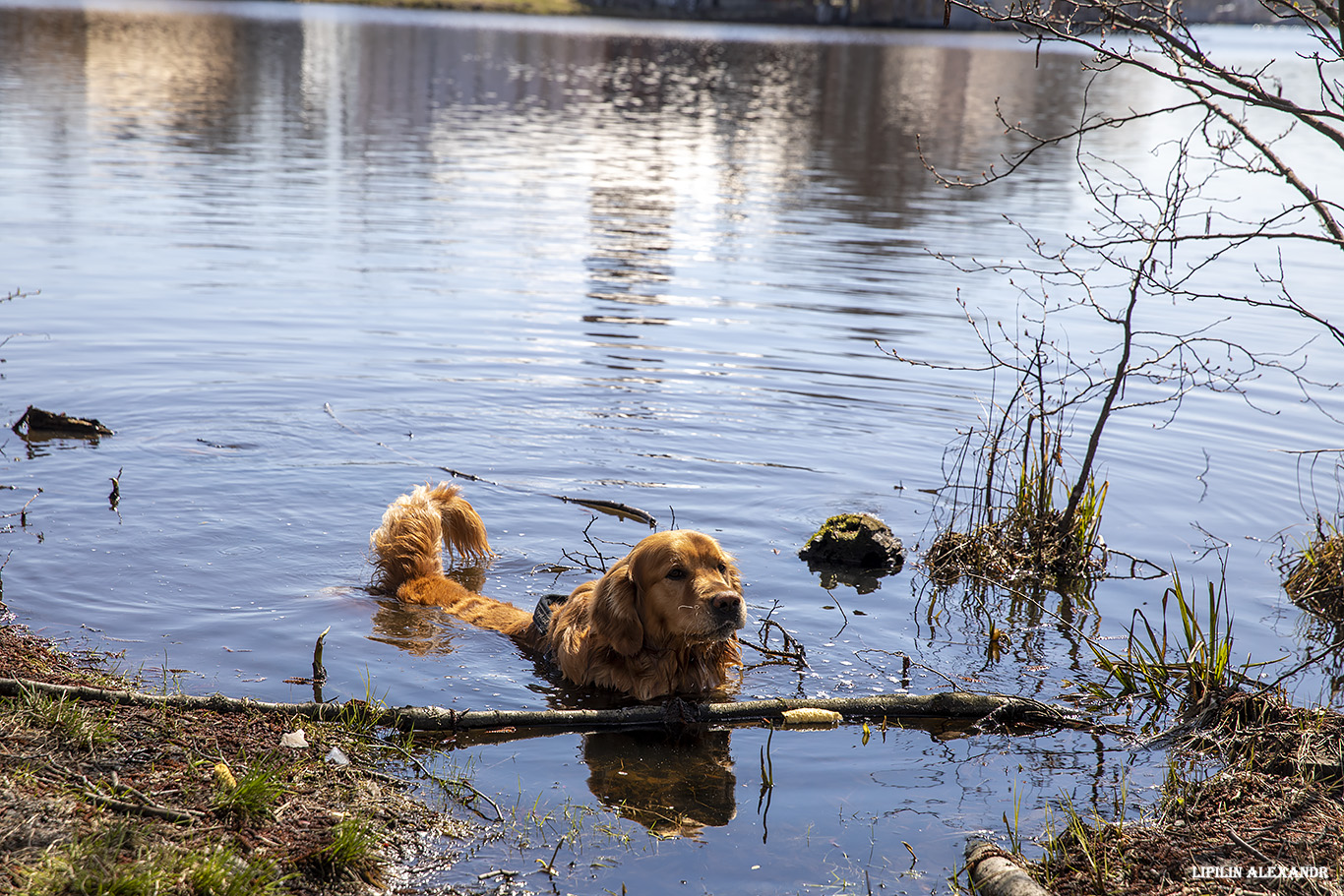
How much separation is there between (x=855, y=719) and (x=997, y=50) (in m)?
103

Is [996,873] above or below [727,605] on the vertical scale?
below

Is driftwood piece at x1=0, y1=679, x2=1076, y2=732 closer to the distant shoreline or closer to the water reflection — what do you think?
the water reflection

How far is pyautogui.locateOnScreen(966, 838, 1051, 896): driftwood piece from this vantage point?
4.01 m

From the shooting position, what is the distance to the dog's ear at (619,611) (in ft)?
18.9

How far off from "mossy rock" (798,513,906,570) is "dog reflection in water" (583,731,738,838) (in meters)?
2.73

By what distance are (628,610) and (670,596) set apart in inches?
13.7

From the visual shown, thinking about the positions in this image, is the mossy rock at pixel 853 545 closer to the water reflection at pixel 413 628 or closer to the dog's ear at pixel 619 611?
the dog's ear at pixel 619 611

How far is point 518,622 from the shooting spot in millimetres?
6766

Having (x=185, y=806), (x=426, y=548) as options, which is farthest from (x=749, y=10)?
(x=185, y=806)

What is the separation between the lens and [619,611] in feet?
19.1

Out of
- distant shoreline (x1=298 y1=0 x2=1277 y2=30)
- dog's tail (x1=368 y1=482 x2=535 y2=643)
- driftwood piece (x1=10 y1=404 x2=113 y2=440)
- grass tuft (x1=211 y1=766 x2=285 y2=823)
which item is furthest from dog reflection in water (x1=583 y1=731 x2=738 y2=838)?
distant shoreline (x1=298 y1=0 x2=1277 y2=30)

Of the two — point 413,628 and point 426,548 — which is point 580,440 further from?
point 413,628

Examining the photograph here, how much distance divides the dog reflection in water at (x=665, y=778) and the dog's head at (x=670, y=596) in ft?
1.70

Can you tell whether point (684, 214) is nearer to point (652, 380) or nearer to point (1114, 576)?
point (652, 380)
